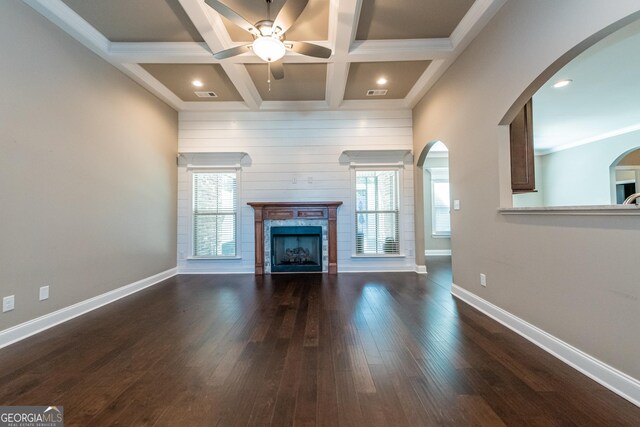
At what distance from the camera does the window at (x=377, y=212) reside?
4.90 metres

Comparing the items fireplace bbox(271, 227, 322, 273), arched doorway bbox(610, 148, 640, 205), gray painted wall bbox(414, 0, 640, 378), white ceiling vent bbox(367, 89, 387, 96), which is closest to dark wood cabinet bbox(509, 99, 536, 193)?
gray painted wall bbox(414, 0, 640, 378)

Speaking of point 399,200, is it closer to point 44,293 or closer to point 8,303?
point 44,293

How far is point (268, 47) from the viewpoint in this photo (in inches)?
95.5

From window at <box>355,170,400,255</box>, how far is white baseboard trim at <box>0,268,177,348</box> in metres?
3.56

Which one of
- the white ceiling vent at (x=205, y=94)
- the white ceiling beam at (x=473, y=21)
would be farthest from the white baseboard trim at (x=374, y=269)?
the white ceiling vent at (x=205, y=94)

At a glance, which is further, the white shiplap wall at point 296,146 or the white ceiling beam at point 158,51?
the white shiplap wall at point 296,146

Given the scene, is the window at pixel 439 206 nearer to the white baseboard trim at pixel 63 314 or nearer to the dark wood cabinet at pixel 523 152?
the dark wood cabinet at pixel 523 152

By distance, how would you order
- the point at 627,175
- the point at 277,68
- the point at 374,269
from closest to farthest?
the point at 277,68 → the point at 374,269 → the point at 627,175

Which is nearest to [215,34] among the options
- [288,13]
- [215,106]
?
[288,13]

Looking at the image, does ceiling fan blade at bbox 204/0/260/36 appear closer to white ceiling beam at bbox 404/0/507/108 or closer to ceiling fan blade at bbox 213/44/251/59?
ceiling fan blade at bbox 213/44/251/59

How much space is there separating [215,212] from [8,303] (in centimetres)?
290

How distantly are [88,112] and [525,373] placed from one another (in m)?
4.69

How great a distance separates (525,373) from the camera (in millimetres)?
1707

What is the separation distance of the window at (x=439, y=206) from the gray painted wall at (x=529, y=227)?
349 centimetres
